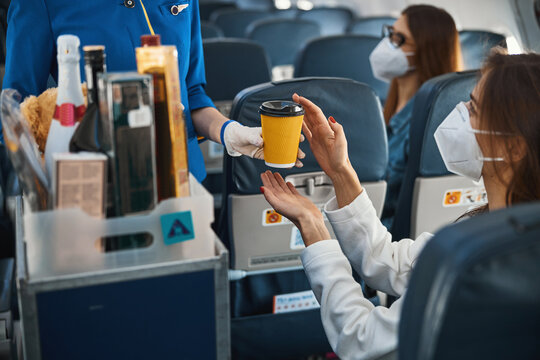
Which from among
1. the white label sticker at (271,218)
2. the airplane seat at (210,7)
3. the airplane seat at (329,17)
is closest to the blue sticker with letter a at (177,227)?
the white label sticker at (271,218)

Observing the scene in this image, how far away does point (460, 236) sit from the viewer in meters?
0.73

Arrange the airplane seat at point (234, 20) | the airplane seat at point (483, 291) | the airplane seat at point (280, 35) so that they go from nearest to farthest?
the airplane seat at point (483, 291) < the airplane seat at point (280, 35) < the airplane seat at point (234, 20)

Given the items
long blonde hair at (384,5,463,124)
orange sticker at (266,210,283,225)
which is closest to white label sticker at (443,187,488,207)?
orange sticker at (266,210,283,225)

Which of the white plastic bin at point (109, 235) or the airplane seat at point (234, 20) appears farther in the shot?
the airplane seat at point (234, 20)

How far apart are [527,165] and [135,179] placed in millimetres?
824

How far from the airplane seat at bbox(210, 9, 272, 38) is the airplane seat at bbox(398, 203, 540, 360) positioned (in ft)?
21.3

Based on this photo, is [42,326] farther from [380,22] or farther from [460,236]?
[380,22]

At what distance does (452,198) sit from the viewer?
2.18 metres

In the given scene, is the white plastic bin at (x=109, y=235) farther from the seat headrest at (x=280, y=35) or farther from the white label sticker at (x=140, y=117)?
the seat headrest at (x=280, y=35)

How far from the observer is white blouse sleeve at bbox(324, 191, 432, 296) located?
148 centimetres

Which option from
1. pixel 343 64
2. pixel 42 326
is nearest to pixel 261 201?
pixel 42 326

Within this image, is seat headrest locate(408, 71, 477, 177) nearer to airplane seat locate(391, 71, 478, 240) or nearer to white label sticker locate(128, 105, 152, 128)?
airplane seat locate(391, 71, 478, 240)

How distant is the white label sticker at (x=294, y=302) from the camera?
7.04ft

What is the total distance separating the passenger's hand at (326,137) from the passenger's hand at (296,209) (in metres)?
0.14
